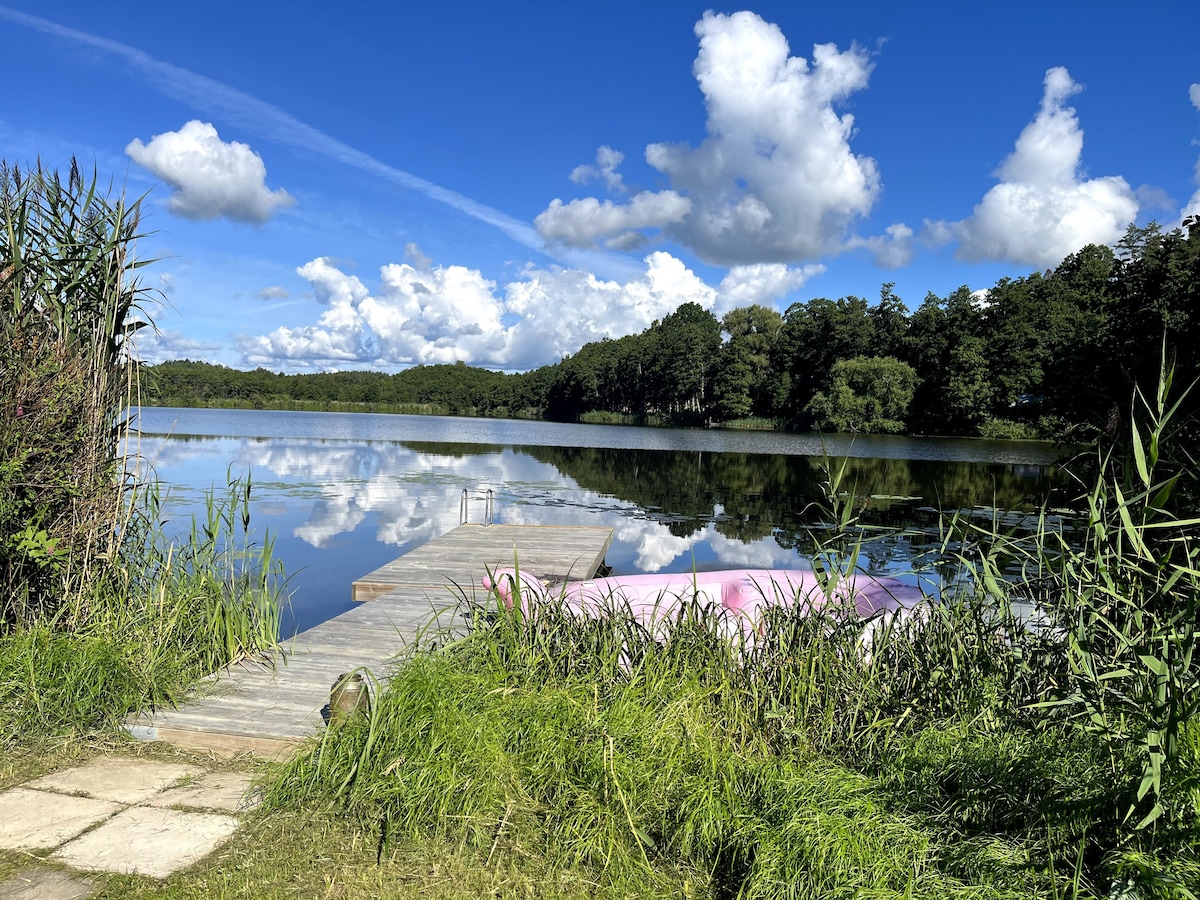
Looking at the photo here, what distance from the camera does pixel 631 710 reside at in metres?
3.02

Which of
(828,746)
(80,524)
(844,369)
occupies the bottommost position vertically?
(828,746)

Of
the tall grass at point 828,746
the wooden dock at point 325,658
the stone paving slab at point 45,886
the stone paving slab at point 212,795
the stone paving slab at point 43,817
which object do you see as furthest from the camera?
the wooden dock at point 325,658

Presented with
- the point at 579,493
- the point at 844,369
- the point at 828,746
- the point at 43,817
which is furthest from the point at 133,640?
the point at 844,369

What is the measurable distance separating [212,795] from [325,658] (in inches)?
65.9

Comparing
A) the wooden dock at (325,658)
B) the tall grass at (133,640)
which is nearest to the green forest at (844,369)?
the wooden dock at (325,658)

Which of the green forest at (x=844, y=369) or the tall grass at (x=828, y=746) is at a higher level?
the green forest at (x=844, y=369)

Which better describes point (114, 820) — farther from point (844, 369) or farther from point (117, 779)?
point (844, 369)

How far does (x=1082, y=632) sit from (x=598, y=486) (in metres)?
17.5

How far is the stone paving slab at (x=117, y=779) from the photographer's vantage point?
10.1 feet

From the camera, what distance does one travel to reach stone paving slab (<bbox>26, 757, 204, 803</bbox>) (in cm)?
308

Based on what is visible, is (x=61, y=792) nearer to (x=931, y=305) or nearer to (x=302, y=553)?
(x=302, y=553)

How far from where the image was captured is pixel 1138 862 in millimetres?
1956

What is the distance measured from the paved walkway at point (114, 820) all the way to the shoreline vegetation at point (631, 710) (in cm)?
12

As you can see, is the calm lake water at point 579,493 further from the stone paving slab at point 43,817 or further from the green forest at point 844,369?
the green forest at point 844,369
